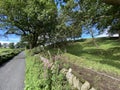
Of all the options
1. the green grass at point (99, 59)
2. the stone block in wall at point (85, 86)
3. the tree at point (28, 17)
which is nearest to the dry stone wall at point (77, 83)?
the stone block in wall at point (85, 86)

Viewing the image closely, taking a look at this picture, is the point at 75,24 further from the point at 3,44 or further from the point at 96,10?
the point at 3,44

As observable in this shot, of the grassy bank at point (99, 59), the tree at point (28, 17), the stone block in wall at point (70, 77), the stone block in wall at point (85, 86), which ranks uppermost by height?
the tree at point (28, 17)

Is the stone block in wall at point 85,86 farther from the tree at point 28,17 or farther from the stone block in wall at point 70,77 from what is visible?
the tree at point 28,17

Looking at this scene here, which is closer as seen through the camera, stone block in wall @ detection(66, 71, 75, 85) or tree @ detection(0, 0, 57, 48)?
stone block in wall @ detection(66, 71, 75, 85)

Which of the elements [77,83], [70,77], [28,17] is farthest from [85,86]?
[28,17]

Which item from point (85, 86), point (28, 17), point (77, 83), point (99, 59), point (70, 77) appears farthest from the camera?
point (28, 17)

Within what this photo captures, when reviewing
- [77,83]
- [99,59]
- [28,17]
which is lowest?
[99,59]

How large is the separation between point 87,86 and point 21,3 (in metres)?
25.8

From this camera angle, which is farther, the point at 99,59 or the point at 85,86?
the point at 99,59

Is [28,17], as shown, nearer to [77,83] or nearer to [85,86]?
[77,83]

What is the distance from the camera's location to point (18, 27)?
3206cm

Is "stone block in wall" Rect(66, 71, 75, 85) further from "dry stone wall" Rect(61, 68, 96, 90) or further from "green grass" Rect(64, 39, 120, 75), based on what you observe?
"green grass" Rect(64, 39, 120, 75)

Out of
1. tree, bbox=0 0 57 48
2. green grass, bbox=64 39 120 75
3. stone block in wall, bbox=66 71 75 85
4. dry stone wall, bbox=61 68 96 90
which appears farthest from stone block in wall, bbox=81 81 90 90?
tree, bbox=0 0 57 48

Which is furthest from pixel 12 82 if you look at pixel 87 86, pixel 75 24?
pixel 75 24
